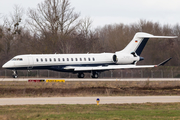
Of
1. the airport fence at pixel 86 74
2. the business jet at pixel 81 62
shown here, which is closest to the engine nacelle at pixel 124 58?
the business jet at pixel 81 62

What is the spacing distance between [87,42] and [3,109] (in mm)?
50211

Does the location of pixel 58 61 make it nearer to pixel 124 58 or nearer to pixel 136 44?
pixel 124 58

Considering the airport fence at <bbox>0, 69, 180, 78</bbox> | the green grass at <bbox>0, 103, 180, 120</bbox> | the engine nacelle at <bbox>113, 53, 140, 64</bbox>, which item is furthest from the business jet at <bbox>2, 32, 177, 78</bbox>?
the green grass at <bbox>0, 103, 180, 120</bbox>

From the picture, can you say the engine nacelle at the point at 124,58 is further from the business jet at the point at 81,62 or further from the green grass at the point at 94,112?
the green grass at the point at 94,112

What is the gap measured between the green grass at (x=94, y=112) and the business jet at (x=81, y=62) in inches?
951

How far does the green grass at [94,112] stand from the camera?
14.2 meters

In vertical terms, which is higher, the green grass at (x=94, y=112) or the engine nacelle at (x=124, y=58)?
the engine nacelle at (x=124, y=58)

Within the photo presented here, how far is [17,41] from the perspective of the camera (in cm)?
6881

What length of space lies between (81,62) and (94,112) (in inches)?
1156

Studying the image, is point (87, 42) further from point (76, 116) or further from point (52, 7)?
point (76, 116)

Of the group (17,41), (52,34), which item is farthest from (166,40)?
(17,41)

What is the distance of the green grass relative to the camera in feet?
46.7

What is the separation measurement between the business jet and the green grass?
2415cm

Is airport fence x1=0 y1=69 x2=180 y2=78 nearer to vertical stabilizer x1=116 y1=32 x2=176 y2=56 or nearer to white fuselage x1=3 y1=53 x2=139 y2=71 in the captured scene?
white fuselage x1=3 y1=53 x2=139 y2=71
